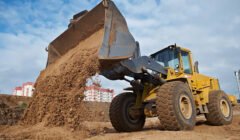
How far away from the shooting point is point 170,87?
224 inches

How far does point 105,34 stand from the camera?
16.2 ft

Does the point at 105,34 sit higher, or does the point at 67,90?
the point at 105,34

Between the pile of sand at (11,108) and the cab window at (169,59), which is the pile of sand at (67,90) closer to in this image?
the cab window at (169,59)

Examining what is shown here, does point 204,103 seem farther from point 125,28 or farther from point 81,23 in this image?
point 81,23

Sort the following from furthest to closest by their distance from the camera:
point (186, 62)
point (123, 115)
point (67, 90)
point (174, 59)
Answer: point (186, 62) → point (174, 59) → point (123, 115) → point (67, 90)

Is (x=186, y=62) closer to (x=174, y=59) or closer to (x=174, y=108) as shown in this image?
(x=174, y=59)

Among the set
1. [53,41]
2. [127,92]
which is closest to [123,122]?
[127,92]

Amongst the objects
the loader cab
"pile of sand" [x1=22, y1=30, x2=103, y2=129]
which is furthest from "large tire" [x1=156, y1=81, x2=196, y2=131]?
"pile of sand" [x1=22, y1=30, x2=103, y2=129]

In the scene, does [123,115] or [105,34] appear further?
[123,115]

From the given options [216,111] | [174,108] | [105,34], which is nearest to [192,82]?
[216,111]

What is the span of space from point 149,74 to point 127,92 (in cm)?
118

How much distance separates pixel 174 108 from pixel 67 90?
7.33 ft

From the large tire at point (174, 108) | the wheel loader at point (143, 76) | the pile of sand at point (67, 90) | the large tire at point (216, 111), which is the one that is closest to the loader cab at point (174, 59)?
the wheel loader at point (143, 76)

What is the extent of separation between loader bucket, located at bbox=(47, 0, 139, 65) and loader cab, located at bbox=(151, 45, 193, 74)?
141 centimetres
